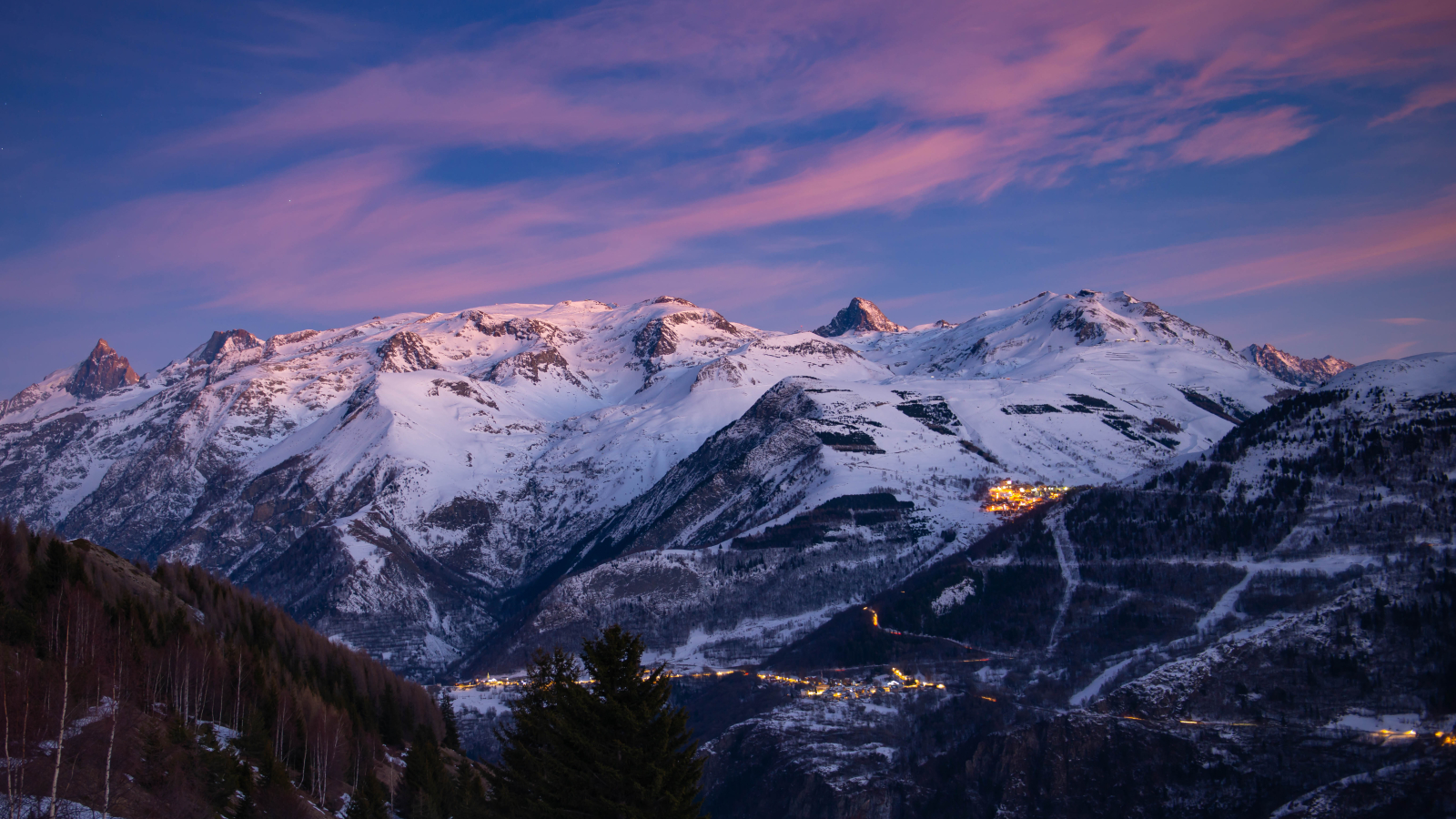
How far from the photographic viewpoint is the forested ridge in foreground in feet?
220

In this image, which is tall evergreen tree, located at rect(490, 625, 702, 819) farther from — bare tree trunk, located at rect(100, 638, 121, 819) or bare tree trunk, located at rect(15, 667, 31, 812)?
bare tree trunk, located at rect(15, 667, 31, 812)

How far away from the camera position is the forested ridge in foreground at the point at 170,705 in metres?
67.0

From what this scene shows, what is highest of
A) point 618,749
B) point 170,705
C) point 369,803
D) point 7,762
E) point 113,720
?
point 170,705

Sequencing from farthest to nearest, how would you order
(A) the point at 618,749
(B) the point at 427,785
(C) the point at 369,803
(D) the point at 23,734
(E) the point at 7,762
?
(B) the point at 427,785, (C) the point at 369,803, (D) the point at 23,734, (E) the point at 7,762, (A) the point at 618,749

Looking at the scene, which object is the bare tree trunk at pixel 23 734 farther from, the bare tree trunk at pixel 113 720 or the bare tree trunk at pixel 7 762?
the bare tree trunk at pixel 113 720

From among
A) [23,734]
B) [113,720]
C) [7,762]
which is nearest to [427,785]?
[113,720]

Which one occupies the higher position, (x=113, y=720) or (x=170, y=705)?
(x=170, y=705)

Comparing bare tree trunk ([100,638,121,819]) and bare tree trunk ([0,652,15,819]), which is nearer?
bare tree trunk ([0,652,15,819])

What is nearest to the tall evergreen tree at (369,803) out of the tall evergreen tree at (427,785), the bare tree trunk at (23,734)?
the tall evergreen tree at (427,785)

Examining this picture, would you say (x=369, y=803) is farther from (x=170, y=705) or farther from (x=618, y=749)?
(x=618, y=749)

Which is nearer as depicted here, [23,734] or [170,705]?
[23,734]

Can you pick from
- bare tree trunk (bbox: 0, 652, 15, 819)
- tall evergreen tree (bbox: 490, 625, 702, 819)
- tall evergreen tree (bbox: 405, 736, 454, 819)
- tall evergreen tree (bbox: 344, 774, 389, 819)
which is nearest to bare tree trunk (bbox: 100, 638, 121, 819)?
bare tree trunk (bbox: 0, 652, 15, 819)

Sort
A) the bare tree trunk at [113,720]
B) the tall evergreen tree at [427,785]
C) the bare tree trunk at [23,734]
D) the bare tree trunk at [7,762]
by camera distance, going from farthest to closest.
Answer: the tall evergreen tree at [427,785]
the bare tree trunk at [113,720]
the bare tree trunk at [23,734]
the bare tree trunk at [7,762]

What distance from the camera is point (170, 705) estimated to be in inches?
3863
